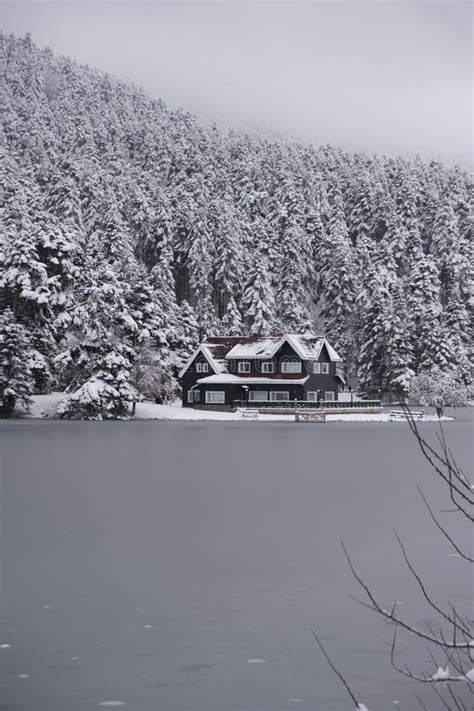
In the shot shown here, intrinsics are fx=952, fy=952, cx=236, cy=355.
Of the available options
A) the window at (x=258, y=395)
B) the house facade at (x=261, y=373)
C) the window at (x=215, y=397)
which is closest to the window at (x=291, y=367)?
the house facade at (x=261, y=373)

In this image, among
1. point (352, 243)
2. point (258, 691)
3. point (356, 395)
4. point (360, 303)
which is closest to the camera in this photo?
point (258, 691)

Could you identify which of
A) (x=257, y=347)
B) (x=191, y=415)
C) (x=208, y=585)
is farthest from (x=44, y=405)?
(x=208, y=585)

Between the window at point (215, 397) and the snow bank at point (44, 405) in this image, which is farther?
the window at point (215, 397)

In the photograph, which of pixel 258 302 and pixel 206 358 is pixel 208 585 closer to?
pixel 206 358

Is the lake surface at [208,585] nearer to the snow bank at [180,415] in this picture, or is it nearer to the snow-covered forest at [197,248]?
the snow-covered forest at [197,248]

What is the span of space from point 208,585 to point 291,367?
202ft

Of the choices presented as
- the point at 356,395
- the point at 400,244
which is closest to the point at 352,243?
the point at 400,244

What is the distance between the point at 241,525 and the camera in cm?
1611

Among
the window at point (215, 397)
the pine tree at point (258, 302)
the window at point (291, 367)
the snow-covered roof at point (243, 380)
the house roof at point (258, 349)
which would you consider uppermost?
the pine tree at point (258, 302)

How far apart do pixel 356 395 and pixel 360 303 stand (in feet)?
49.1

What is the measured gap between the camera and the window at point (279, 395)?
72.4 metres

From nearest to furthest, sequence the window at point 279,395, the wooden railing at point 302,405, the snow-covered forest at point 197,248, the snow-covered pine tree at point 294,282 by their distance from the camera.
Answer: the snow-covered forest at point 197,248 → the wooden railing at point 302,405 → the window at point 279,395 → the snow-covered pine tree at point 294,282

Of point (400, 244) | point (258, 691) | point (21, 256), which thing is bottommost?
point (258, 691)

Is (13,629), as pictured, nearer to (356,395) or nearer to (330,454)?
(330,454)
